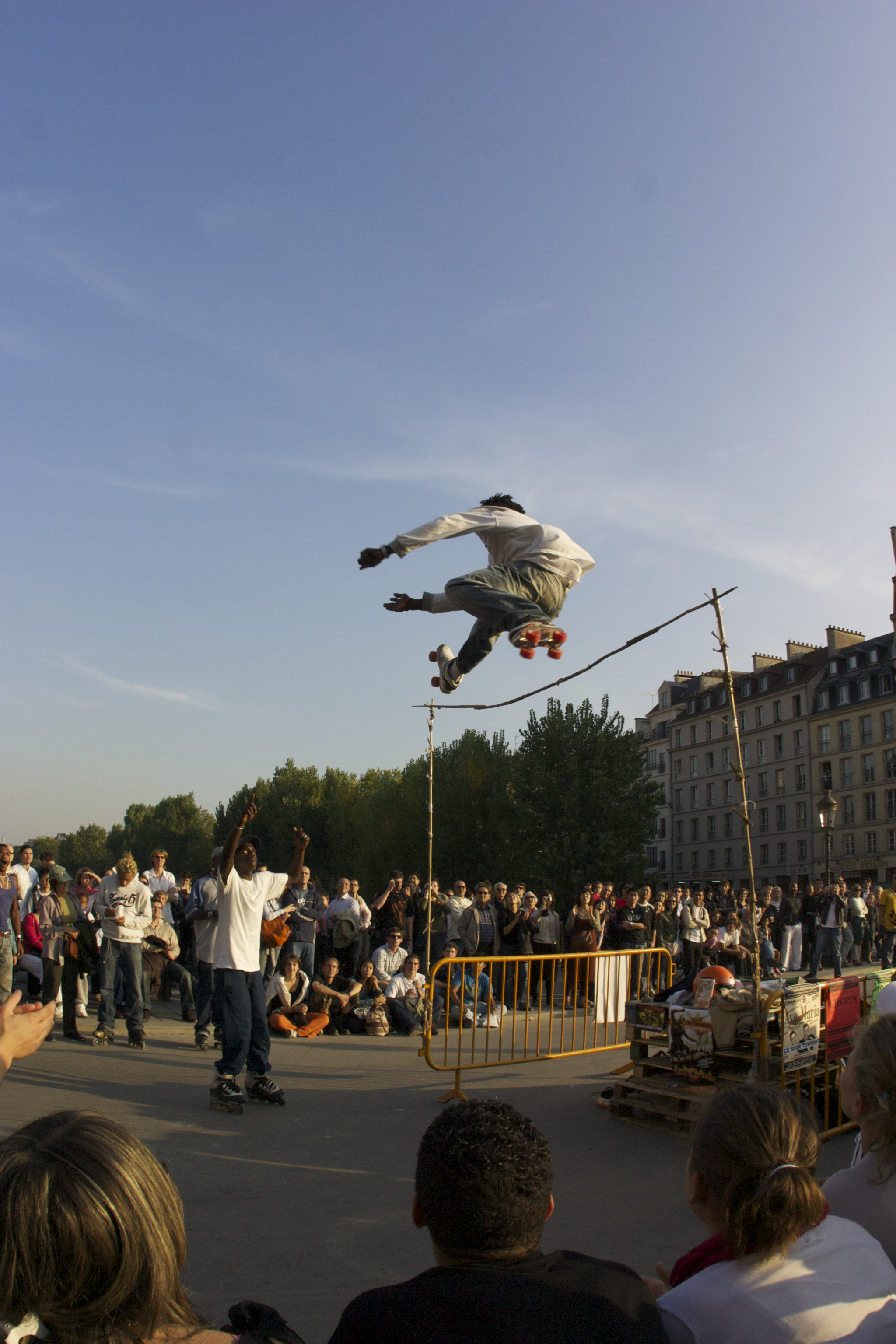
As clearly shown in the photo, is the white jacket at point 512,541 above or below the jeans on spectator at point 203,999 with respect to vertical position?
above

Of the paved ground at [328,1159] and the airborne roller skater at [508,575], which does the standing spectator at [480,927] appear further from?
the airborne roller skater at [508,575]

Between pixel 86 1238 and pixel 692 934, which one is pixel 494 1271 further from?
pixel 692 934

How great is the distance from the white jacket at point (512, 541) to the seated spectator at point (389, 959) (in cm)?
704

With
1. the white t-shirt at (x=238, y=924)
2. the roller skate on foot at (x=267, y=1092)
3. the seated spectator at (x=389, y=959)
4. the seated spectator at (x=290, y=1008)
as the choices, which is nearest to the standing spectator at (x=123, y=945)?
the seated spectator at (x=290, y=1008)

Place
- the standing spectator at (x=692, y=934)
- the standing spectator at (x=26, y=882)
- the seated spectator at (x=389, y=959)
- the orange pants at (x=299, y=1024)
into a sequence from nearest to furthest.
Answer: the standing spectator at (x=26, y=882) < the orange pants at (x=299, y=1024) < the seated spectator at (x=389, y=959) < the standing spectator at (x=692, y=934)

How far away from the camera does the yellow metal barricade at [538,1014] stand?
7832 mm

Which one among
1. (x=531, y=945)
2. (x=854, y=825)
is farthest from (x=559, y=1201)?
(x=854, y=825)

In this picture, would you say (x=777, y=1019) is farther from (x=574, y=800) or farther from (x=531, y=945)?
(x=574, y=800)

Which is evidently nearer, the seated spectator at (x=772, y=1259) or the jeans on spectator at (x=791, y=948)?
the seated spectator at (x=772, y=1259)

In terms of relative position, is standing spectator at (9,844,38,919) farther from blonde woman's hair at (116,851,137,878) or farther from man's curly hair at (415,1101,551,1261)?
man's curly hair at (415,1101,551,1261)

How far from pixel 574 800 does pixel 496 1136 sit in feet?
104

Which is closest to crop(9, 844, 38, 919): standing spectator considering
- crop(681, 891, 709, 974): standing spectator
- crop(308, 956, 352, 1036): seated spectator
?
crop(308, 956, 352, 1036): seated spectator

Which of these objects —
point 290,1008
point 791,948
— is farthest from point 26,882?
point 791,948

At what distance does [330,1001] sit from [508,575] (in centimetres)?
730
